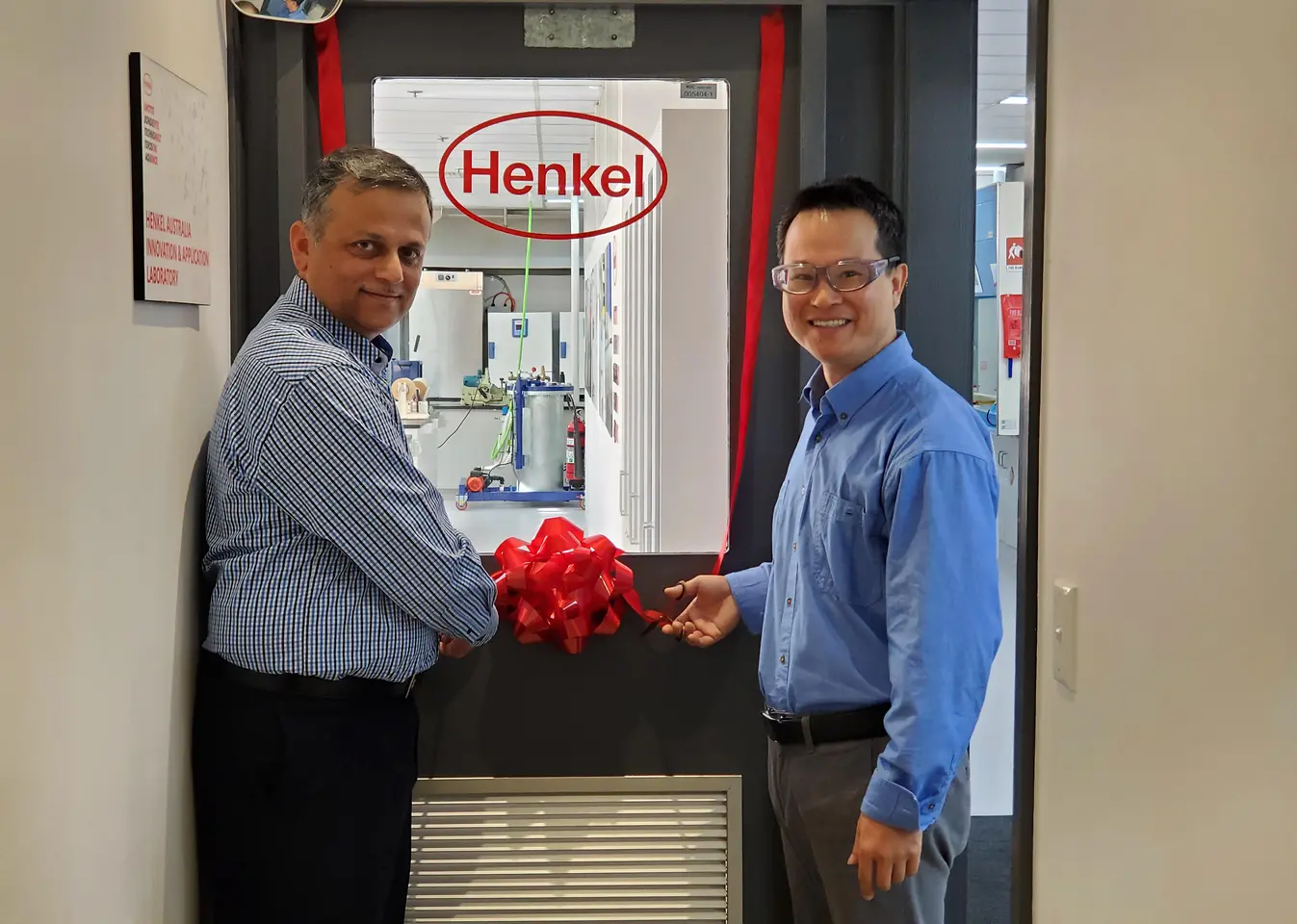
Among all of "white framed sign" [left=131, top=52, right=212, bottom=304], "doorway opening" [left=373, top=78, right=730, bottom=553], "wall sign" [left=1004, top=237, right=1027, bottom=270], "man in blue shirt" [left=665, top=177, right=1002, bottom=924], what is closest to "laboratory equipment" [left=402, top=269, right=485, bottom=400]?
"doorway opening" [left=373, top=78, right=730, bottom=553]

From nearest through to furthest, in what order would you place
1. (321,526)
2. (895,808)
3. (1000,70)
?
(895,808)
(321,526)
(1000,70)

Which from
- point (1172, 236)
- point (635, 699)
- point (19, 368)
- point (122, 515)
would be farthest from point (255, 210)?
point (1172, 236)

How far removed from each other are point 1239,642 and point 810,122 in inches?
58.1

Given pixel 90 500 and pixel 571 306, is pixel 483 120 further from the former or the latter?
pixel 90 500

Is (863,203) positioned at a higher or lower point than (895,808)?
higher

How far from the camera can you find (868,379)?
180 centimetres

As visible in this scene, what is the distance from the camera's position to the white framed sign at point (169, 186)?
1.64 metres

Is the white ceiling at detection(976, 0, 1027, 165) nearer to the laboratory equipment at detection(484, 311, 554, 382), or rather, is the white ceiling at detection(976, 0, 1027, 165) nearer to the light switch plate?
the laboratory equipment at detection(484, 311, 554, 382)

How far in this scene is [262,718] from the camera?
5.83ft

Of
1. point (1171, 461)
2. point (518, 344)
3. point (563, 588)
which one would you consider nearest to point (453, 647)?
point (563, 588)

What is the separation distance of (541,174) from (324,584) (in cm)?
97

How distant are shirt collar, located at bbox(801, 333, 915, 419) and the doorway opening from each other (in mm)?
577

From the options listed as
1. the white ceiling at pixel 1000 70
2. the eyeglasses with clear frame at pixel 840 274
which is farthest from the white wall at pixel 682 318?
the white ceiling at pixel 1000 70

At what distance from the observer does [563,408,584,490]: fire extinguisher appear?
240 cm
